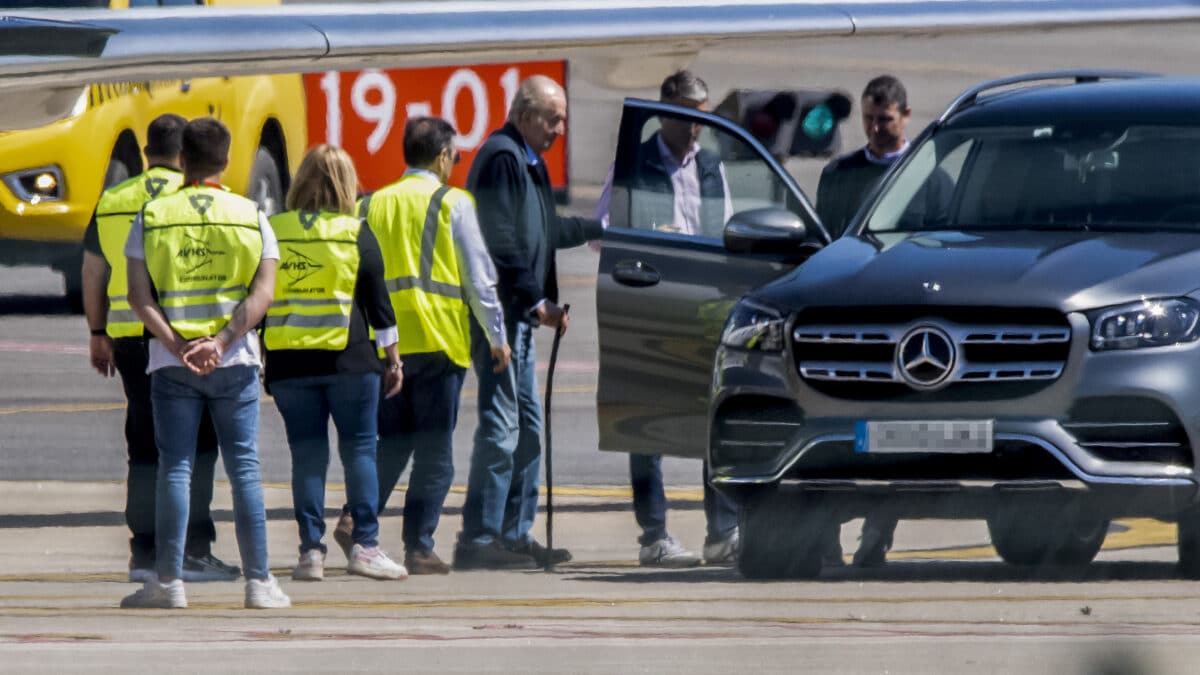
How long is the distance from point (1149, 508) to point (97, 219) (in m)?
3.54

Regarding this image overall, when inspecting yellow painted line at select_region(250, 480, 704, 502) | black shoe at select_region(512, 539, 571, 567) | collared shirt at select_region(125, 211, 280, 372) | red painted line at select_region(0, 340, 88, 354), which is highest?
collared shirt at select_region(125, 211, 280, 372)

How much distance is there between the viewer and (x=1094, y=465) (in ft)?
23.6

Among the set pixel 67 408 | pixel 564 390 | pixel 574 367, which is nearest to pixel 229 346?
pixel 67 408

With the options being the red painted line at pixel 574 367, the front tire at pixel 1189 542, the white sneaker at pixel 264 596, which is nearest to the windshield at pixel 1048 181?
the front tire at pixel 1189 542

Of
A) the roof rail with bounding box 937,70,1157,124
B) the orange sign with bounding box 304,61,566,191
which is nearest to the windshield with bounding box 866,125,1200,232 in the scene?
the roof rail with bounding box 937,70,1157,124

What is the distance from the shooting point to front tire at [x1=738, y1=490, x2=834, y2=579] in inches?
307

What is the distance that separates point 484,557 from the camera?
8844 millimetres

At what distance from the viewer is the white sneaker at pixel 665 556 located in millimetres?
8938

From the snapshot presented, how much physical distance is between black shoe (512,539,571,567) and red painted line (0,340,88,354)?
6288 mm

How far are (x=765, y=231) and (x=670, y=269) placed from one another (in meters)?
0.48

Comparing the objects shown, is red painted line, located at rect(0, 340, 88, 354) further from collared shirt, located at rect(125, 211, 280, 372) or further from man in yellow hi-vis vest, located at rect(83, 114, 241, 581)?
collared shirt, located at rect(125, 211, 280, 372)

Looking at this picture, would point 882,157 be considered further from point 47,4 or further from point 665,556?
point 47,4

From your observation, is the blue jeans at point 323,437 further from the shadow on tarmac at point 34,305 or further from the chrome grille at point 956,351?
the shadow on tarmac at point 34,305

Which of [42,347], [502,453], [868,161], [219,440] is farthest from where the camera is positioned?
[42,347]
